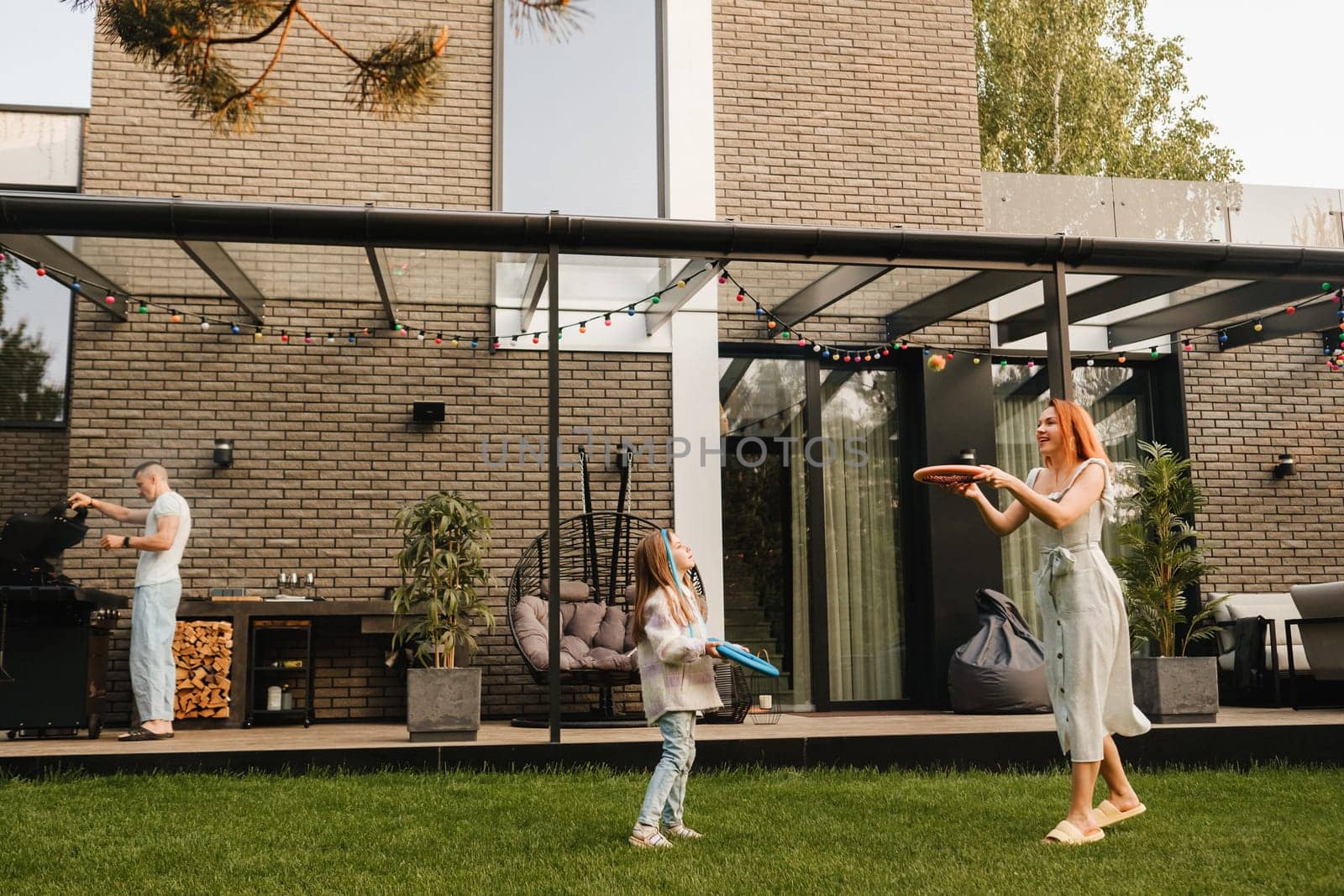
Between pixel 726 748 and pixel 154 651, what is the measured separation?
3135 mm

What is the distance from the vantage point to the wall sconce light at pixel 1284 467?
30.2ft

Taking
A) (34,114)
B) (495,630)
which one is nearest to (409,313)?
(495,630)

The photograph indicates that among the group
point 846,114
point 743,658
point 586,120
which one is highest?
point 846,114

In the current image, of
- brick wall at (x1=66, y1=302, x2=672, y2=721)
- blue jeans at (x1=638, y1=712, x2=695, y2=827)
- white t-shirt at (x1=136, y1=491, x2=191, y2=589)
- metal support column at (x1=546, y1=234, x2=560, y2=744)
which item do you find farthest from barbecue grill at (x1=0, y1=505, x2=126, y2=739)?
blue jeans at (x1=638, y1=712, x2=695, y2=827)

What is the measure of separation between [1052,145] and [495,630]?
14261mm

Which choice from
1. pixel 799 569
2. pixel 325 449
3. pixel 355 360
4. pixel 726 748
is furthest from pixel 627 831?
pixel 355 360

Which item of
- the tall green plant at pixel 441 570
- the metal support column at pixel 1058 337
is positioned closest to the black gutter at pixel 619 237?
the metal support column at pixel 1058 337

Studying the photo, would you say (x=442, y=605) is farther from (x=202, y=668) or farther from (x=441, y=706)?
(x=202, y=668)

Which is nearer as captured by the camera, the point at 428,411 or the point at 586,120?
the point at 428,411

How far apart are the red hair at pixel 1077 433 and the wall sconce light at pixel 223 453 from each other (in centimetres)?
553

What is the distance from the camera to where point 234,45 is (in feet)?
11.4

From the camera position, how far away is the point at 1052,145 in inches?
745

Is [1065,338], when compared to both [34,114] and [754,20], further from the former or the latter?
[34,114]

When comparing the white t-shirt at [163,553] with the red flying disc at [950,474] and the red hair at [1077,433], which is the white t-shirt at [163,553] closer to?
the red flying disc at [950,474]
